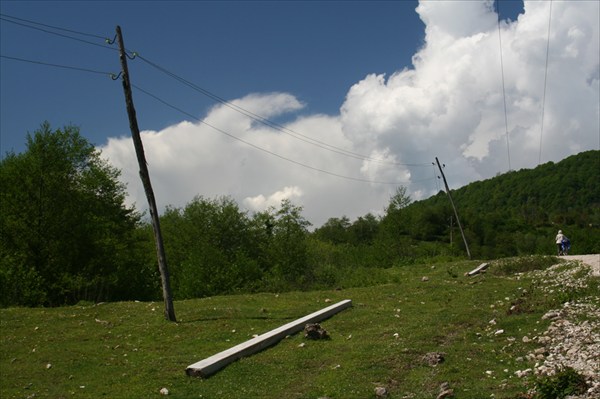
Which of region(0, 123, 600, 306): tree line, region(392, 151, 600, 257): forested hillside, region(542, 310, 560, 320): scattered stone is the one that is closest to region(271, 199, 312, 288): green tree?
region(0, 123, 600, 306): tree line

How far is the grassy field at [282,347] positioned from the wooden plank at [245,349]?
21 centimetres

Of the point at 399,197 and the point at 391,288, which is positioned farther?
the point at 399,197

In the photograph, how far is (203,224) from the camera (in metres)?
57.8

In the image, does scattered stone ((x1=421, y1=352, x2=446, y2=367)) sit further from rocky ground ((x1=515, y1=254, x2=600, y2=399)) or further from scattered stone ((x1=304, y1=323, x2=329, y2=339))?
scattered stone ((x1=304, y1=323, x2=329, y2=339))

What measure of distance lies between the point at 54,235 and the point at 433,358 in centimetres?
2730

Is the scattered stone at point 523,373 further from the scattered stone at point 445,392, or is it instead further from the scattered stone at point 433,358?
the scattered stone at point 433,358

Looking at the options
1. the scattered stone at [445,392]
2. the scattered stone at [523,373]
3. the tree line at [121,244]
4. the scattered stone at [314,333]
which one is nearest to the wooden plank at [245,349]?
the scattered stone at [314,333]

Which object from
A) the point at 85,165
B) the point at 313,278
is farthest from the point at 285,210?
the point at 85,165

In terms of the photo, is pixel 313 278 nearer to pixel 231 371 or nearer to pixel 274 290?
pixel 274 290

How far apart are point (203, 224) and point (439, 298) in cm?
3969

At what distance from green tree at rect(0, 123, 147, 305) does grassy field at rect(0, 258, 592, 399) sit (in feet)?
25.1

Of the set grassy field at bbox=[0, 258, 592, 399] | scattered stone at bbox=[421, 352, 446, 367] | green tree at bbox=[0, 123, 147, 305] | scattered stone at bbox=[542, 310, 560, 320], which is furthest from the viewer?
green tree at bbox=[0, 123, 147, 305]

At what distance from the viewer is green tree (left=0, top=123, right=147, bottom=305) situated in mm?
28969

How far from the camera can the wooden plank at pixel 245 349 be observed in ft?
38.9
